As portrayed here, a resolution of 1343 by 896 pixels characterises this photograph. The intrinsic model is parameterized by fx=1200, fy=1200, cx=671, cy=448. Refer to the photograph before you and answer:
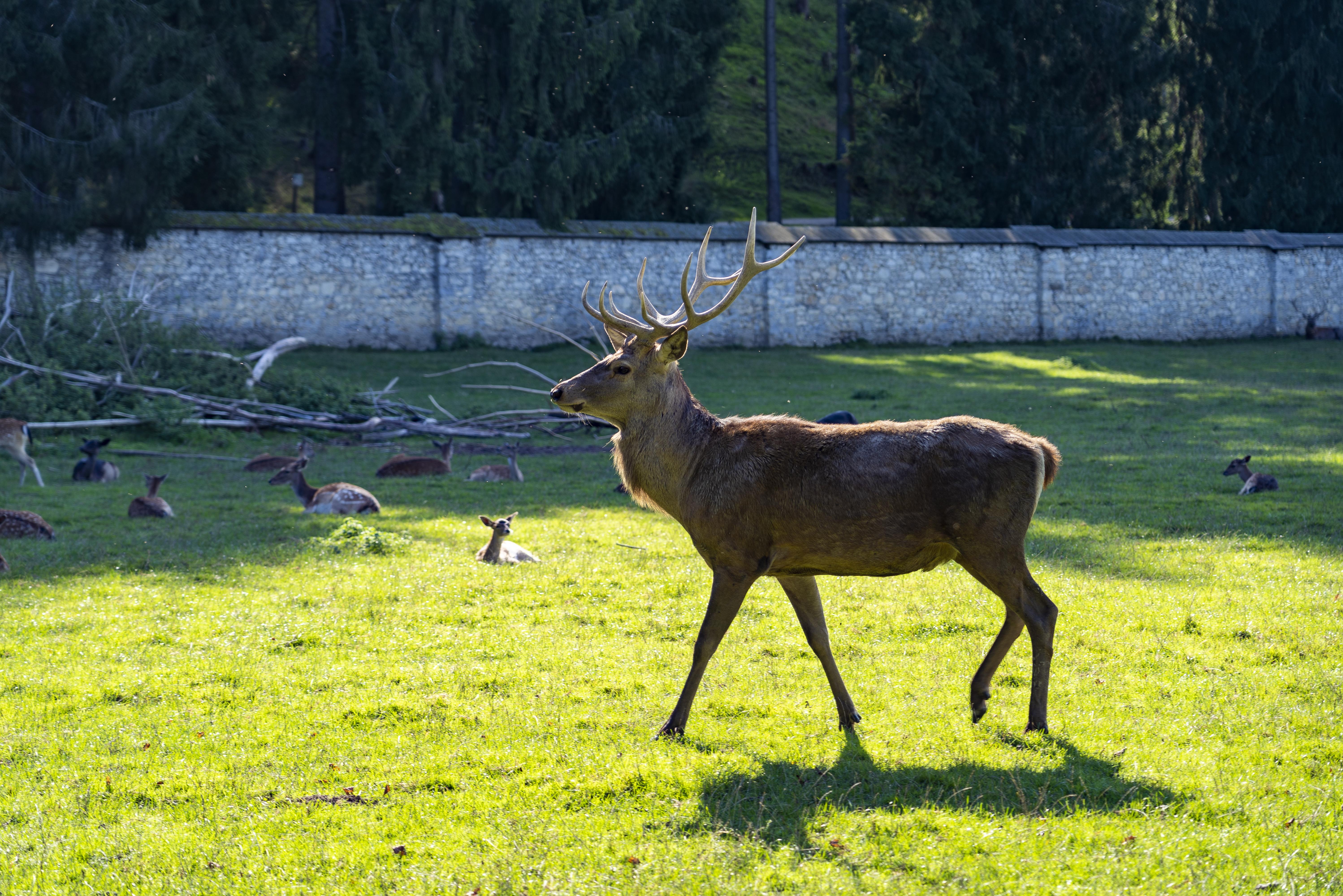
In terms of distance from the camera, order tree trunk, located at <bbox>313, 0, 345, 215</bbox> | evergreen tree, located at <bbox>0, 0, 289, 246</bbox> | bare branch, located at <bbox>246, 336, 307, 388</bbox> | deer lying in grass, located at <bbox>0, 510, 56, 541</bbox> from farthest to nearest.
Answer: tree trunk, located at <bbox>313, 0, 345, 215</bbox> → evergreen tree, located at <bbox>0, 0, 289, 246</bbox> → bare branch, located at <bbox>246, 336, 307, 388</bbox> → deer lying in grass, located at <bbox>0, 510, 56, 541</bbox>

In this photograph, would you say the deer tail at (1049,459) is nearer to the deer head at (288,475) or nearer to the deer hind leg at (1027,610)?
the deer hind leg at (1027,610)

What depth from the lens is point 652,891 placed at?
159 inches

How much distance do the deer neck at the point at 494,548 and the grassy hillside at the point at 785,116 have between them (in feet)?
98.1

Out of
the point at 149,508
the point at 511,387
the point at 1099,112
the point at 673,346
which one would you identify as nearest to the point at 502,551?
the point at 673,346

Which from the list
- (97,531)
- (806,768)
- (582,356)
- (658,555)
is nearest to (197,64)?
(582,356)

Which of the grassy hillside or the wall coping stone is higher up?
the grassy hillside

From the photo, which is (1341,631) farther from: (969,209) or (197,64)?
(969,209)

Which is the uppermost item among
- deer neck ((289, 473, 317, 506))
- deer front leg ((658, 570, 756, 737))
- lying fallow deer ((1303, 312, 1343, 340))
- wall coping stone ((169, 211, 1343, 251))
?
wall coping stone ((169, 211, 1343, 251))

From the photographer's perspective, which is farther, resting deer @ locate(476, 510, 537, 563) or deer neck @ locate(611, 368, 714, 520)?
resting deer @ locate(476, 510, 537, 563)

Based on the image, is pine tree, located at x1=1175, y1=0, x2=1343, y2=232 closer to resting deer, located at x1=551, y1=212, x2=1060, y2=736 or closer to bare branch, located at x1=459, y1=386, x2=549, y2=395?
bare branch, located at x1=459, y1=386, x2=549, y2=395

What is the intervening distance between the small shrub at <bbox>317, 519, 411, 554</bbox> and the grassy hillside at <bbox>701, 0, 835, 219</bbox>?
29398mm

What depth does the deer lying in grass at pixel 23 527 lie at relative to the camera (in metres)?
10.5

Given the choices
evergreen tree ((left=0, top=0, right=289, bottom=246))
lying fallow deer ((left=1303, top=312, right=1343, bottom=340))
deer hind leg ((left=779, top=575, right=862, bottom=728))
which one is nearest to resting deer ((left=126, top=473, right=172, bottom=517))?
deer hind leg ((left=779, top=575, right=862, bottom=728))

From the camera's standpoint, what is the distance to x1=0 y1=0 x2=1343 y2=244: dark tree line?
24.5 m
